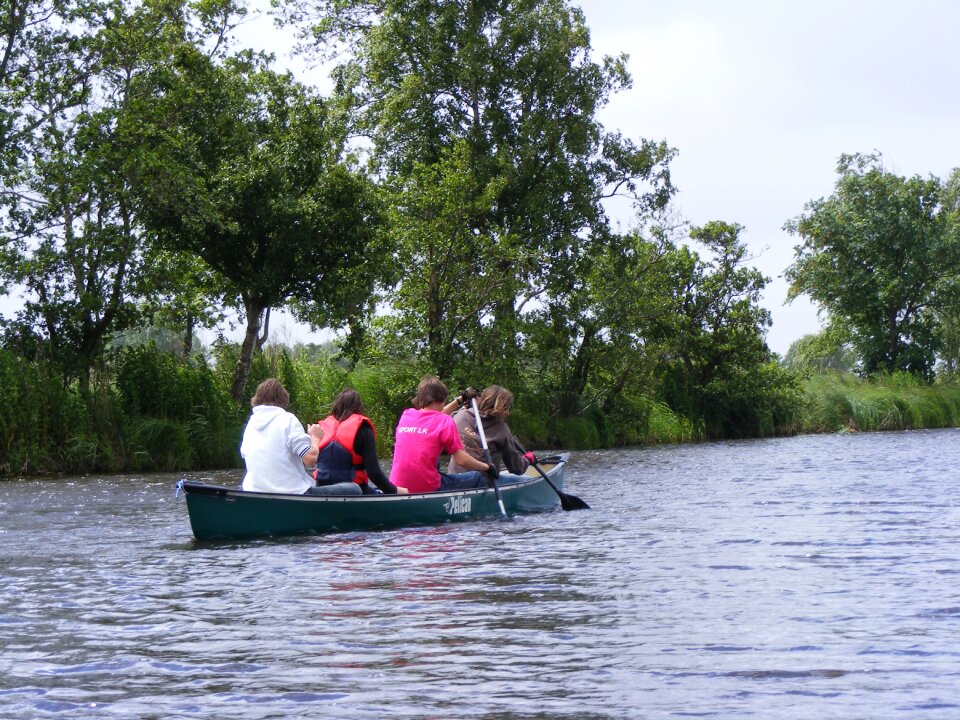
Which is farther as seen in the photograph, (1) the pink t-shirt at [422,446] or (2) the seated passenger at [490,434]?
(2) the seated passenger at [490,434]

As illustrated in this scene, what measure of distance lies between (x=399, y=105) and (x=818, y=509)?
81.2 feet

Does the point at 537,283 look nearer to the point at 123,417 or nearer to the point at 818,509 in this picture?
the point at 123,417

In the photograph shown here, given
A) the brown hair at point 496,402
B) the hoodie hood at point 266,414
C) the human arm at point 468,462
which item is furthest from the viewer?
the brown hair at point 496,402

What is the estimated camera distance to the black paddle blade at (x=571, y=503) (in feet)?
51.0

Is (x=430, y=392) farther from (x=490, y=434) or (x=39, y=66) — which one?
(x=39, y=66)

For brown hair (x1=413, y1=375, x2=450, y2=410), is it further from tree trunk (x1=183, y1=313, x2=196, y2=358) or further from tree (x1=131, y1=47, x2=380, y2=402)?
tree trunk (x1=183, y1=313, x2=196, y2=358)

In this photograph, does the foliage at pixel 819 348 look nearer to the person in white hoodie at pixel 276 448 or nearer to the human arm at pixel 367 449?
the human arm at pixel 367 449

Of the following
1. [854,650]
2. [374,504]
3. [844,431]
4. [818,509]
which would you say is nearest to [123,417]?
[374,504]

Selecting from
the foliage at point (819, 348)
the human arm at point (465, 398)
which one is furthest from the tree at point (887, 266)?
the human arm at point (465, 398)

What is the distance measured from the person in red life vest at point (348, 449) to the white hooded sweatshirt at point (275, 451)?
340 millimetres

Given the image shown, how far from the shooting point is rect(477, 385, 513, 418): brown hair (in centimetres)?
1473

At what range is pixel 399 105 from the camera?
36750 millimetres

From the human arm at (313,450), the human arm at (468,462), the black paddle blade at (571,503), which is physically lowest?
the black paddle blade at (571,503)

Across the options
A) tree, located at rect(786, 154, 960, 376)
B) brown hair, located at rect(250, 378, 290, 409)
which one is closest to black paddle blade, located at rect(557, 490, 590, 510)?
brown hair, located at rect(250, 378, 290, 409)
